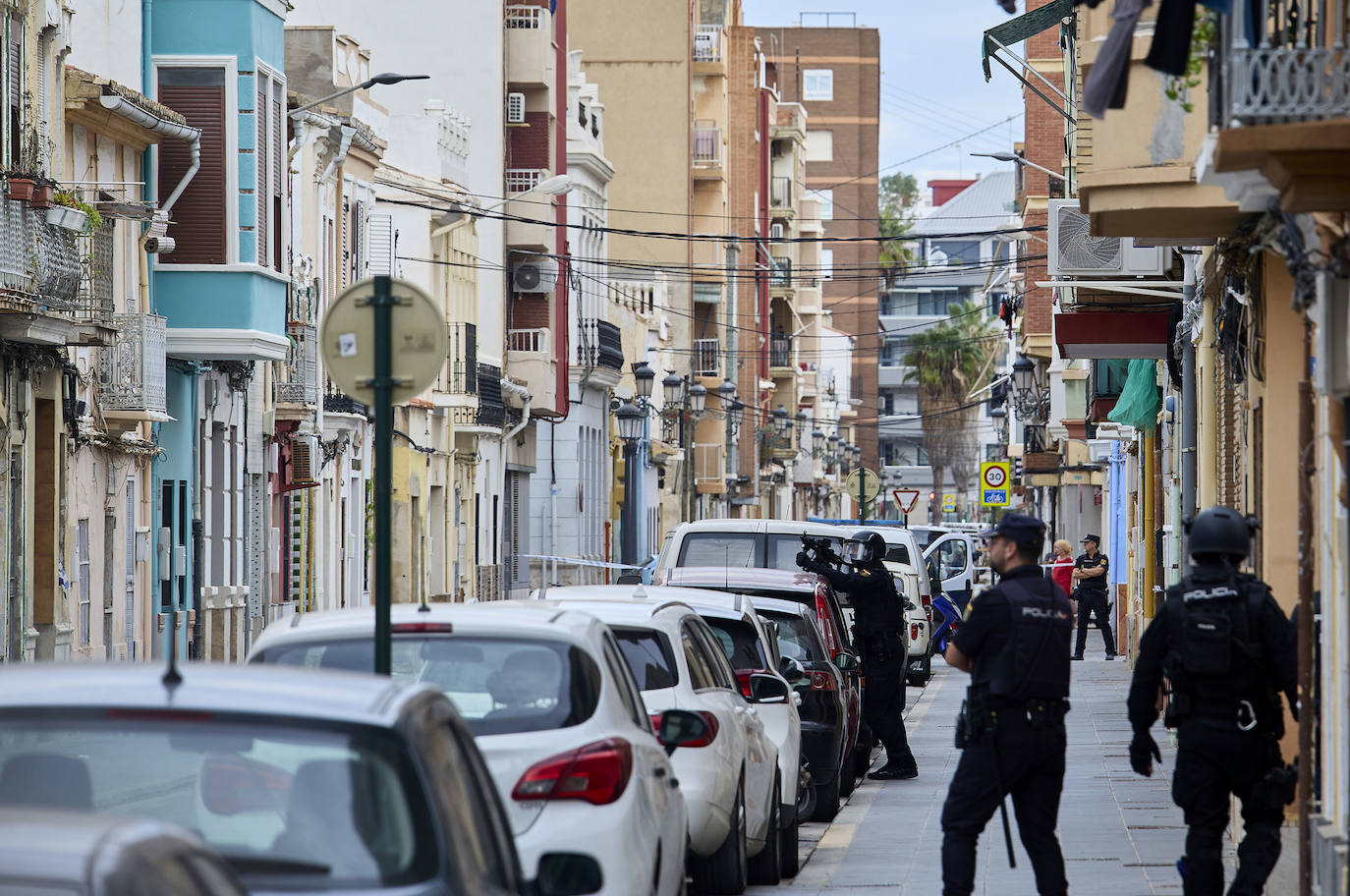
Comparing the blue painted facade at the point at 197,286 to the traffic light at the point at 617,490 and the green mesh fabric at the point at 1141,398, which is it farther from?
the traffic light at the point at 617,490

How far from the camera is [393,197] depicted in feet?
150

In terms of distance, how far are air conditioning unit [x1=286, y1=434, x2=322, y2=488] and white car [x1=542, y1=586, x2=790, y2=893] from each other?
24815 mm

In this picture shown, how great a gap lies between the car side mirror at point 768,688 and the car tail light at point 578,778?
5221 mm

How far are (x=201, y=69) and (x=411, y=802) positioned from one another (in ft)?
87.8

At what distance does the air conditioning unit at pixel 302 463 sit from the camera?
3738 centimetres

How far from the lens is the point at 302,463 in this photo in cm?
3747

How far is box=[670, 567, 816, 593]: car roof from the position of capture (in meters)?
18.1

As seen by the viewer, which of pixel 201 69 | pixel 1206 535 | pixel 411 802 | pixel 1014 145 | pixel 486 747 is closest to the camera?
pixel 411 802

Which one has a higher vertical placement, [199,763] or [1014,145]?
[1014,145]

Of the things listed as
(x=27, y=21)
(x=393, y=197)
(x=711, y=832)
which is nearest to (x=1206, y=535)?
(x=711, y=832)

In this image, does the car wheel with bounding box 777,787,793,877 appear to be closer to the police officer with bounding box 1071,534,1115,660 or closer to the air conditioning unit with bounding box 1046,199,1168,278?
the air conditioning unit with bounding box 1046,199,1168,278

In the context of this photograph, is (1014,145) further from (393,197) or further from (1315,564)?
(1315,564)

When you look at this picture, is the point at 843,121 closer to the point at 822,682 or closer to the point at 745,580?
the point at 745,580

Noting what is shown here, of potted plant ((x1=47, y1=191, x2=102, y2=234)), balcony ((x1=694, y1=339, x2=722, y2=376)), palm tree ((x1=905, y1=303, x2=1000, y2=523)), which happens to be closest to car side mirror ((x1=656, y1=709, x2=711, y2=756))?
potted plant ((x1=47, y1=191, x2=102, y2=234))
